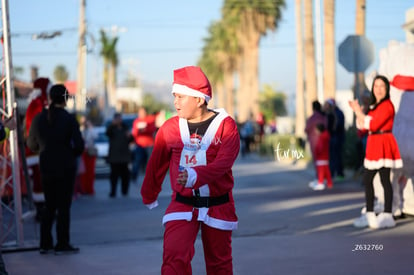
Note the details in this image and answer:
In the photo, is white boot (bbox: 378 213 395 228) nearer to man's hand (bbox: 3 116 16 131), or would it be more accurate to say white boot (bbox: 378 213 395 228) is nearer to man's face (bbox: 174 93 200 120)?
man's hand (bbox: 3 116 16 131)

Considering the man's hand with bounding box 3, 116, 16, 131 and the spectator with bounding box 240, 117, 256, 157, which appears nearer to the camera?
the man's hand with bounding box 3, 116, 16, 131

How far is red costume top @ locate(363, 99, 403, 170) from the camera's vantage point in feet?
35.0

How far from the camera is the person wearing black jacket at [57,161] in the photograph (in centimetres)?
963

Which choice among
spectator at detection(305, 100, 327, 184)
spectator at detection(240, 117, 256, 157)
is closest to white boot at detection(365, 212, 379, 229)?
spectator at detection(305, 100, 327, 184)

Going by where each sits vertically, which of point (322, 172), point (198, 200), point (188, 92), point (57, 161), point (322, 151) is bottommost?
point (322, 172)

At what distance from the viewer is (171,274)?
5664 millimetres

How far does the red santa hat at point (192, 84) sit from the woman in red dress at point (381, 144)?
482 centimetres

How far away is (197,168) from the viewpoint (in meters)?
5.72

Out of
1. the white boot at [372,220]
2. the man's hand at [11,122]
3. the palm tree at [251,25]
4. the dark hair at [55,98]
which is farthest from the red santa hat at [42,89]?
the palm tree at [251,25]

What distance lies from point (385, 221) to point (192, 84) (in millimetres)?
5406

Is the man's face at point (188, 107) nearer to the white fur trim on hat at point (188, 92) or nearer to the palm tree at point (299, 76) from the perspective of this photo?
the white fur trim on hat at point (188, 92)

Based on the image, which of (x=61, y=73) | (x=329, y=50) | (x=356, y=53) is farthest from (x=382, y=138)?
(x=61, y=73)

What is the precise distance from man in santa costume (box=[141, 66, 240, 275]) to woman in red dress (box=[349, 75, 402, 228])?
4.86m

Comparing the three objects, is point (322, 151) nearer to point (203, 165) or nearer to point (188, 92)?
point (188, 92)
